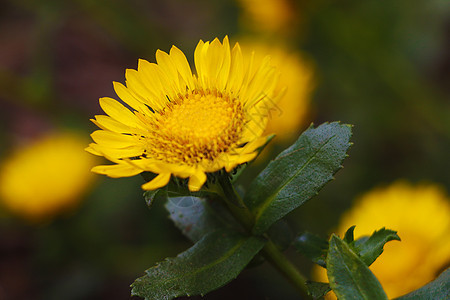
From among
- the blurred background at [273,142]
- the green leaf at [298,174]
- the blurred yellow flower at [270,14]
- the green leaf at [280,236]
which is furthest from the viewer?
the blurred yellow flower at [270,14]

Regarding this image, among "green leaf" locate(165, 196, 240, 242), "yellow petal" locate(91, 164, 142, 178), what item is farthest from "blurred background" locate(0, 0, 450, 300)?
"yellow petal" locate(91, 164, 142, 178)

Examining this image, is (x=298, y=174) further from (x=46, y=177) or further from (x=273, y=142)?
(x=46, y=177)

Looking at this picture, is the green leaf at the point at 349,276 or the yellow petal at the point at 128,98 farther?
the yellow petal at the point at 128,98

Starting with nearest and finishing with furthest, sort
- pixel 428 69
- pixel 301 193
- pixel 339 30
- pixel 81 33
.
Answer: pixel 301 193, pixel 339 30, pixel 428 69, pixel 81 33

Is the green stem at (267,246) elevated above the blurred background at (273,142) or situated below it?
below

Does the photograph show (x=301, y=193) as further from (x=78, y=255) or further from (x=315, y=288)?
(x=78, y=255)

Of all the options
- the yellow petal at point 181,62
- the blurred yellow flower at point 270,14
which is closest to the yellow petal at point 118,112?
the yellow petal at point 181,62

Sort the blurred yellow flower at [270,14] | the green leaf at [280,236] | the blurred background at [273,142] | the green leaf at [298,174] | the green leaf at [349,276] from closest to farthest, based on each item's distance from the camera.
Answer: the green leaf at [349,276]
the green leaf at [298,174]
the green leaf at [280,236]
the blurred background at [273,142]
the blurred yellow flower at [270,14]

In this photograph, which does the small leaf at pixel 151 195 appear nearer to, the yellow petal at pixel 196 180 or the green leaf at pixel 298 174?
the yellow petal at pixel 196 180

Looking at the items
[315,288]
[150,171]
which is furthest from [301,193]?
[150,171]
